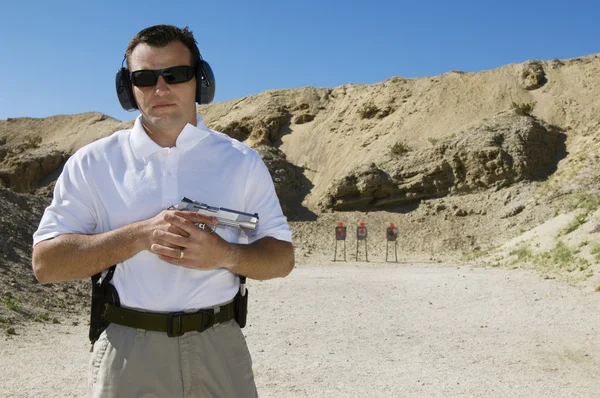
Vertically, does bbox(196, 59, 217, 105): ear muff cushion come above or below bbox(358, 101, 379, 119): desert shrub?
below

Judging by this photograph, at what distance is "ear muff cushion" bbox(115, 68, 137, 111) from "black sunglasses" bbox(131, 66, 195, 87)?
0.71 ft

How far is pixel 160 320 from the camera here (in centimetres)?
235

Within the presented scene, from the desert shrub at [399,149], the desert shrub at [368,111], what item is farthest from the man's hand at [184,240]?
the desert shrub at [368,111]

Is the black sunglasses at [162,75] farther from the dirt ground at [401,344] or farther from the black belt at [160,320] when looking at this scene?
the dirt ground at [401,344]

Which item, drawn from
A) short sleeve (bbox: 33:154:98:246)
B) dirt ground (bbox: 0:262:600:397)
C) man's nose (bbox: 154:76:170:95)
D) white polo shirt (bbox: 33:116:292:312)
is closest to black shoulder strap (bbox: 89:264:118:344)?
white polo shirt (bbox: 33:116:292:312)

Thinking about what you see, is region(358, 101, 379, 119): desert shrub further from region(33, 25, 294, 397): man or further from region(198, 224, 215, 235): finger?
region(198, 224, 215, 235): finger

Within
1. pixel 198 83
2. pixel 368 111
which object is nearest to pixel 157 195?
pixel 198 83

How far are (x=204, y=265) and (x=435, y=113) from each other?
1500 inches

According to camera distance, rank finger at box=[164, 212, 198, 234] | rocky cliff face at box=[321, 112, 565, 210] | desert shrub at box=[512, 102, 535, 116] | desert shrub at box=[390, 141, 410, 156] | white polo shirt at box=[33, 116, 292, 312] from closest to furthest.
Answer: finger at box=[164, 212, 198, 234] → white polo shirt at box=[33, 116, 292, 312] → rocky cliff face at box=[321, 112, 565, 210] → desert shrub at box=[390, 141, 410, 156] → desert shrub at box=[512, 102, 535, 116]

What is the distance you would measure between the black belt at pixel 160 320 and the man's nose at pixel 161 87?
0.88 metres

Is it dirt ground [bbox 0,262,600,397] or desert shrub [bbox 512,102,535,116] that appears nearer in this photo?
dirt ground [bbox 0,262,600,397]

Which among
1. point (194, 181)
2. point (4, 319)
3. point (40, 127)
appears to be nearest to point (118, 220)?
point (194, 181)

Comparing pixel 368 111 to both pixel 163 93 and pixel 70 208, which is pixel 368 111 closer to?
pixel 163 93

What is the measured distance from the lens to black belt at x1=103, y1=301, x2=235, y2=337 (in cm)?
234
